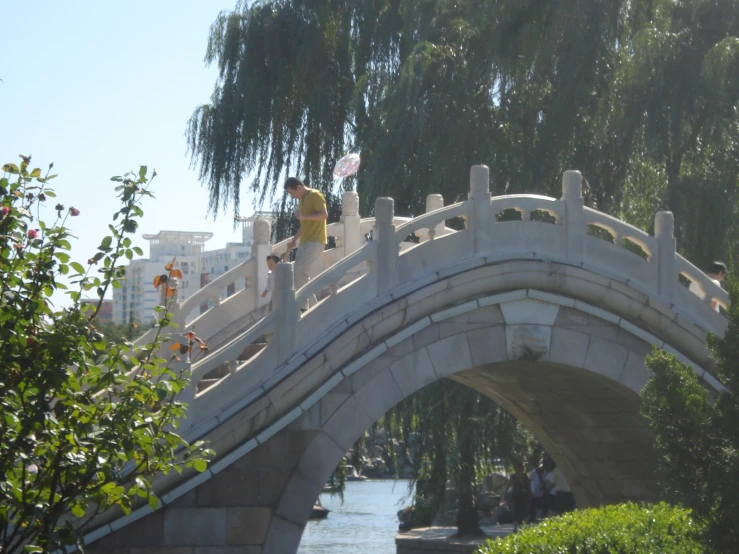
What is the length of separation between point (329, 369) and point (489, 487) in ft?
60.2

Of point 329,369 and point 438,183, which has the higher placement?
point 438,183

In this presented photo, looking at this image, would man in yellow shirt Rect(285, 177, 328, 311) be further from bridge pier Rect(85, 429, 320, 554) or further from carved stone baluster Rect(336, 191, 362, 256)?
bridge pier Rect(85, 429, 320, 554)

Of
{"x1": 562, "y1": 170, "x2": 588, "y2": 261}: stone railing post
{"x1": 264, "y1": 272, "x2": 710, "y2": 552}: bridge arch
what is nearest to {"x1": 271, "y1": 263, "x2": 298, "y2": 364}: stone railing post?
{"x1": 264, "y1": 272, "x2": 710, "y2": 552}: bridge arch

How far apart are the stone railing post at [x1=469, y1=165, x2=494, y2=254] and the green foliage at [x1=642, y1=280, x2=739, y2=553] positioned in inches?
117

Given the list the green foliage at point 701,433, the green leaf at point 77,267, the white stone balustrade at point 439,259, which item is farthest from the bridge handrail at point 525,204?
the green leaf at point 77,267

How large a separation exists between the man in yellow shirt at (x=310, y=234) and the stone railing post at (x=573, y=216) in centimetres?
238

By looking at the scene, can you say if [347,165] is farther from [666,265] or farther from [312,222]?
[666,265]

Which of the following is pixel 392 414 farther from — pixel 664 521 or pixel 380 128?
pixel 664 521

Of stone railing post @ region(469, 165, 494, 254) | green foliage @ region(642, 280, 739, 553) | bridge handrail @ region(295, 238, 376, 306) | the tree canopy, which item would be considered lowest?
green foliage @ region(642, 280, 739, 553)

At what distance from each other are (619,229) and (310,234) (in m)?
3.16

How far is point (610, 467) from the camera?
13.6 m

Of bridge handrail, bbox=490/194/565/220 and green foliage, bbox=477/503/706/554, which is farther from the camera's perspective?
bridge handrail, bbox=490/194/565/220

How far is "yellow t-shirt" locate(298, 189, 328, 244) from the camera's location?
10.3 metres

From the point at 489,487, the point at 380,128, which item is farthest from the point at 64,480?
the point at 489,487
